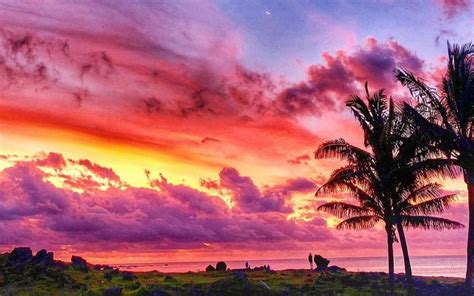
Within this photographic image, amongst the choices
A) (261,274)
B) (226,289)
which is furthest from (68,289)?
(261,274)

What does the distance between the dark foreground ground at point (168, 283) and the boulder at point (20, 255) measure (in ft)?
0.28

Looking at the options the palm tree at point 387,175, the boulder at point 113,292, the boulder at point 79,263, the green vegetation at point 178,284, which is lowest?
the boulder at point 113,292

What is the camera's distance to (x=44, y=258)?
48.2 metres

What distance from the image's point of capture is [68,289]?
135 ft

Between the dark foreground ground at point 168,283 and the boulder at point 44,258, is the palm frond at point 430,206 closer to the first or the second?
the dark foreground ground at point 168,283

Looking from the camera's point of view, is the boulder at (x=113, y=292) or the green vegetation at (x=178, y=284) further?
the green vegetation at (x=178, y=284)

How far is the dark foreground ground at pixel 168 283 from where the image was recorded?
38.2 meters

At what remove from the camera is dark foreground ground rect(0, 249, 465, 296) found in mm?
38219

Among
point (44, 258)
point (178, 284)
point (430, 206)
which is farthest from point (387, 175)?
point (44, 258)

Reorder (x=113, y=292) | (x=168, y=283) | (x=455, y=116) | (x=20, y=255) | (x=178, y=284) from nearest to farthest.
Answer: (x=455, y=116)
(x=113, y=292)
(x=178, y=284)
(x=168, y=283)
(x=20, y=255)

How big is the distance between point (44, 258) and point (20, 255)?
2.18 metres

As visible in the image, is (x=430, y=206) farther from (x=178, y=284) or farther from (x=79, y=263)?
(x=79, y=263)

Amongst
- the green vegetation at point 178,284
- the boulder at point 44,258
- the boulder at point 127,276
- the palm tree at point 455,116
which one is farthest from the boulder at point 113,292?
the palm tree at point 455,116

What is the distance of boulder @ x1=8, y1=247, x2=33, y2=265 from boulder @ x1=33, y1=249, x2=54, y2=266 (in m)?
0.58
